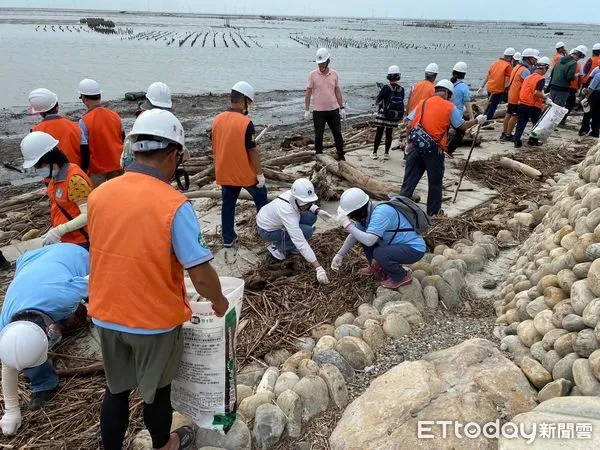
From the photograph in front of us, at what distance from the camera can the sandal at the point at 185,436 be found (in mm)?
2668

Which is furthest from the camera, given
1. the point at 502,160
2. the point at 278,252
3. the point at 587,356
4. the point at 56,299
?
the point at 502,160

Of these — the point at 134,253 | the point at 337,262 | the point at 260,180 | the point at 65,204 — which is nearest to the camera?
the point at 134,253

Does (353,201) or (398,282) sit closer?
(353,201)

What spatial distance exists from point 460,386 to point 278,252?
8.85 ft

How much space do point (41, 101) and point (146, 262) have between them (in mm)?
3688

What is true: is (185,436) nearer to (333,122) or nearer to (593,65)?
(333,122)

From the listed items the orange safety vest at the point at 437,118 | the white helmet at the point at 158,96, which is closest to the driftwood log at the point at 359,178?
the orange safety vest at the point at 437,118

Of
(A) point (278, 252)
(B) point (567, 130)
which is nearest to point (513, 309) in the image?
(A) point (278, 252)

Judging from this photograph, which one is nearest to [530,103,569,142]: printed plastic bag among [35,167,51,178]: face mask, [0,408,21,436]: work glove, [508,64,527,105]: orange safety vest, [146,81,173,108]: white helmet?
[508,64,527,105]: orange safety vest

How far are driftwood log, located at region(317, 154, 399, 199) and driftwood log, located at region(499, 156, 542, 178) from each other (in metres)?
2.69

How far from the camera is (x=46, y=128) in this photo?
15.5ft

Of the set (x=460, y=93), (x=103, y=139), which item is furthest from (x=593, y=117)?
(x=103, y=139)

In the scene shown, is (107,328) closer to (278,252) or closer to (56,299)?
(56,299)

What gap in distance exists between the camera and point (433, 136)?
5629 millimetres
